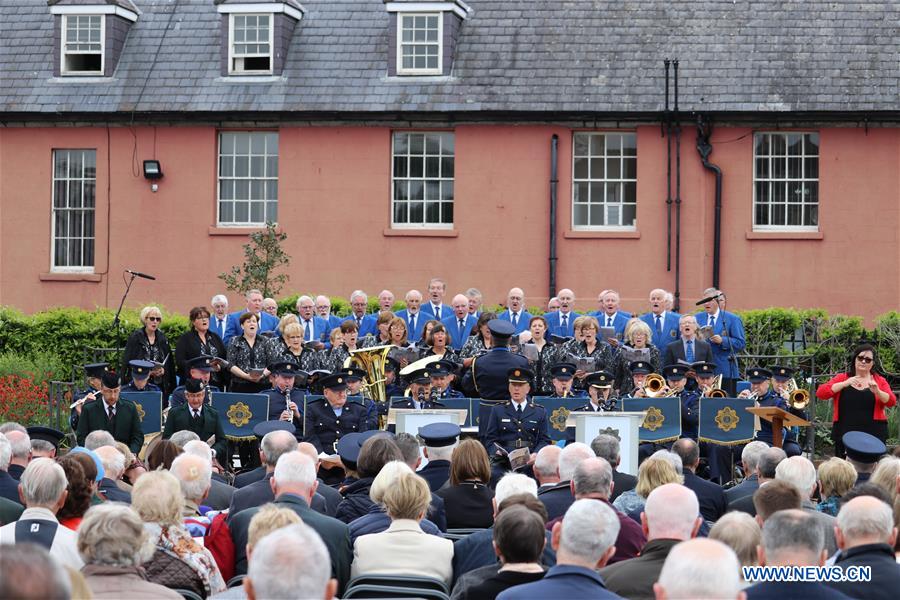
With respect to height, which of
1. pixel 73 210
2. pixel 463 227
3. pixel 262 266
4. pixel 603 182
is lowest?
pixel 262 266

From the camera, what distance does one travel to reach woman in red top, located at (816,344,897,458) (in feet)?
45.5

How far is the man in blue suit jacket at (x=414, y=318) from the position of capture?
18.2 metres

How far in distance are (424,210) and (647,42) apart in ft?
16.7

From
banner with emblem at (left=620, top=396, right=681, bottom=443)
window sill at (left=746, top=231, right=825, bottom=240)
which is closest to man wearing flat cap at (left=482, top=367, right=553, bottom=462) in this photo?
banner with emblem at (left=620, top=396, right=681, bottom=443)

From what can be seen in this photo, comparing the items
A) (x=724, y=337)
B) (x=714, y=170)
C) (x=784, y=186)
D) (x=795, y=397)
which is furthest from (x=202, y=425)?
(x=784, y=186)

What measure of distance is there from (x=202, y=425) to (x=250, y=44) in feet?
41.3

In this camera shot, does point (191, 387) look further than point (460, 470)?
Yes

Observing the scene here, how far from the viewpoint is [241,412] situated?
15.4 metres

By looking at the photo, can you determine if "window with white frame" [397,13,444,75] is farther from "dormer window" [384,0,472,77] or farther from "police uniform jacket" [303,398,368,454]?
"police uniform jacket" [303,398,368,454]

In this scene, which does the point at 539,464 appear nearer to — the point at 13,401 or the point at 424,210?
the point at 13,401

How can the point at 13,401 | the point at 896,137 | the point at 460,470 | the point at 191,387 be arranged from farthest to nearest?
the point at 896,137
the point at 13,401
the point at 191,387
the point at 460,470

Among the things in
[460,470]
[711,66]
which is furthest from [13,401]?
[711,66]

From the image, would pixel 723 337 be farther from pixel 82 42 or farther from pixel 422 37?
pixel 82 42

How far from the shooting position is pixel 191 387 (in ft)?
48.4
